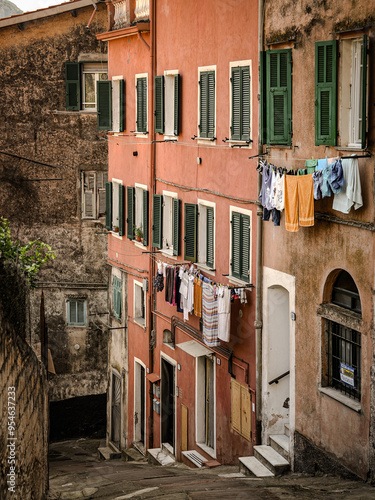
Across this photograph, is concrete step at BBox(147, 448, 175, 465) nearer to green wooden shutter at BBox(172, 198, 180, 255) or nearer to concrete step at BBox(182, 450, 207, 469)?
concrete step at BBox(182, 450, 207, 469)

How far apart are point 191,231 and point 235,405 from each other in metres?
4.72

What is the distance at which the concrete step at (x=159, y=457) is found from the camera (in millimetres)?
24344

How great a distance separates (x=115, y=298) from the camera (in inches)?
1172

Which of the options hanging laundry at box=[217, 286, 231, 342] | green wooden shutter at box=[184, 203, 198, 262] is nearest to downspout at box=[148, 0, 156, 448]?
green wooden shutter at box=[184, 203, 198, 262]

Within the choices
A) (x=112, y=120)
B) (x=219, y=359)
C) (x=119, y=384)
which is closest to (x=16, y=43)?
(x=112, y=120)

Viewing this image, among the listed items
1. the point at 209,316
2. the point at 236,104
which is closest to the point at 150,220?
the point at 209,316

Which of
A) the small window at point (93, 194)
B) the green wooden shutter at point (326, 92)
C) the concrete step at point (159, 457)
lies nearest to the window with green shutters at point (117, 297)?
the small window at point (93, 194)

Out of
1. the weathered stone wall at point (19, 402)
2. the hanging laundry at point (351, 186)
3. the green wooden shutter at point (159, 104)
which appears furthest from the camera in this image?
the green wooden shutter at point (159, 104)

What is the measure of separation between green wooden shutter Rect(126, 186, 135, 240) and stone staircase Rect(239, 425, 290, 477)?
1001 centimetres

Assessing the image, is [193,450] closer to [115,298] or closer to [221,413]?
[221,413]

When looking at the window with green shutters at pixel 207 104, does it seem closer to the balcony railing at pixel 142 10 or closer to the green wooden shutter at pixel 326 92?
the balcony railing at pixel 142 10

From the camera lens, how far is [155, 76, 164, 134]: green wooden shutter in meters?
24.3

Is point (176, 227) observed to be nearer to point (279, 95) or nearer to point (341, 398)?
point (279, 95)

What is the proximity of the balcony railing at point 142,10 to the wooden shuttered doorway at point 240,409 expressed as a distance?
37.6 ft
